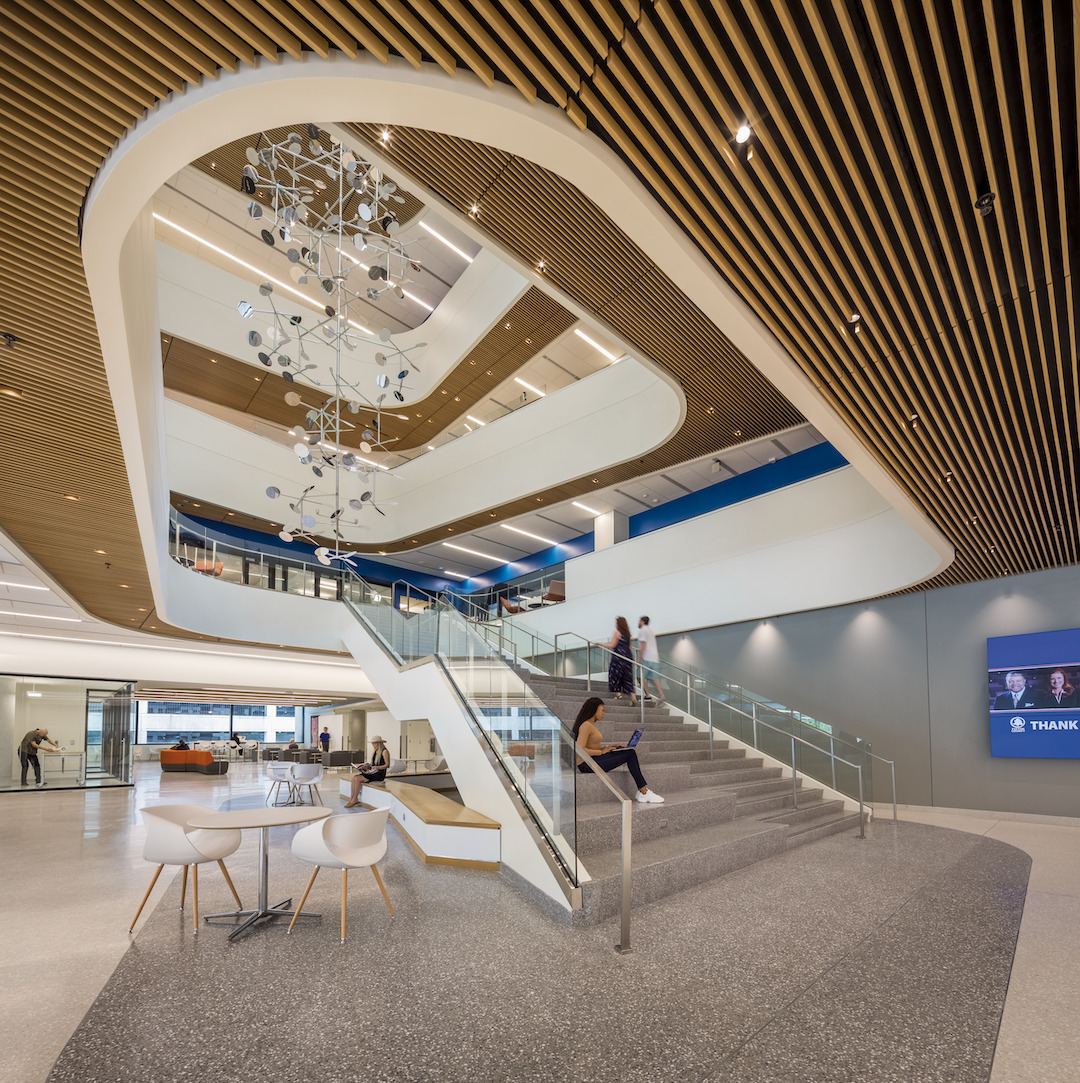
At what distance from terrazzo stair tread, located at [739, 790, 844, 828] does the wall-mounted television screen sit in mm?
2752

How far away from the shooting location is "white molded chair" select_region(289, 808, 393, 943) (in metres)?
4.52

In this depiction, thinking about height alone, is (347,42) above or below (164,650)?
above

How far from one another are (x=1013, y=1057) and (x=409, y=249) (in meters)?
17.1

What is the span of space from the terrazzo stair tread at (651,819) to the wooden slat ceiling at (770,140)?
12.6 ft

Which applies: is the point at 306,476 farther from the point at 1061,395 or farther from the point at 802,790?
the point at 1061,395

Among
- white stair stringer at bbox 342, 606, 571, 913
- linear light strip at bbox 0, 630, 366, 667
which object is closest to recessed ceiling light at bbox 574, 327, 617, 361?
white stair stringer at bbox 342, 606, 571, 913

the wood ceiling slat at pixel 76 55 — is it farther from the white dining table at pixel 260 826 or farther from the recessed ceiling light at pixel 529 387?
the recessed ceiling light at pixel 529 387

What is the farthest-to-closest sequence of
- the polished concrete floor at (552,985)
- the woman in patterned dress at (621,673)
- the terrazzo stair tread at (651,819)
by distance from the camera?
the woman in patterned dress at (621,673), the terrazzo stair tread at (651,819), the polished concrete floor at (552,985)

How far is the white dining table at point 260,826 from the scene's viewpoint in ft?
14.3

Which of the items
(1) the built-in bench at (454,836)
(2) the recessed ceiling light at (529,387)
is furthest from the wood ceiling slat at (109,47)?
(2) the recessed ceiling light at (529,387)

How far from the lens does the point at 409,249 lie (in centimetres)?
1633

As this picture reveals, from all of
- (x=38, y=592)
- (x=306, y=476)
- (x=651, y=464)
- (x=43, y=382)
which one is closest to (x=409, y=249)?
(x=306, y=476)

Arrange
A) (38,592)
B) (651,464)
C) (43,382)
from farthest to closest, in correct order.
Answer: (651,464) → (38,592) → (43,382)

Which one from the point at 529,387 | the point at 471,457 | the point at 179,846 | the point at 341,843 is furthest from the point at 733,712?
the point at 529,387
